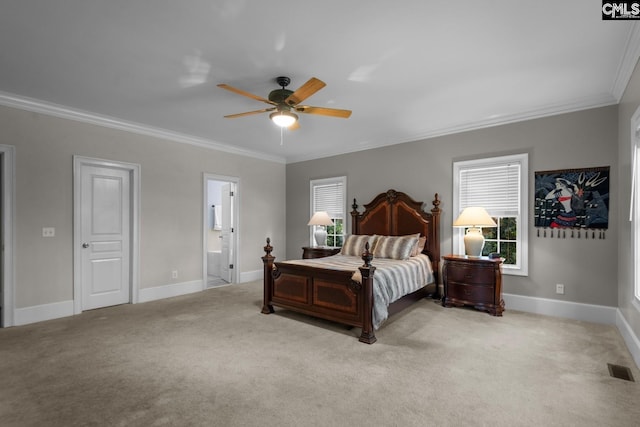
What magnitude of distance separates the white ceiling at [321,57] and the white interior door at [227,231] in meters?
2.07

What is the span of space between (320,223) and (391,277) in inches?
89.0

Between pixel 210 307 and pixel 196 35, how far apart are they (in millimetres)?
3371

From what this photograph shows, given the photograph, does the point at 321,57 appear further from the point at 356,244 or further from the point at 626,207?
the point at 626,207

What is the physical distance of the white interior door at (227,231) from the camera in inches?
246

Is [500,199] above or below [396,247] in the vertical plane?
above

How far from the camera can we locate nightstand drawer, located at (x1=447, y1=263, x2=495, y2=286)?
410 centimetres

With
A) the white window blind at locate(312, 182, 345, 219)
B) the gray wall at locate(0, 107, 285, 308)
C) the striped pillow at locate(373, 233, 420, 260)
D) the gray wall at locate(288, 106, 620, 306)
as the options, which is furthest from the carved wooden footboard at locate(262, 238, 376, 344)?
the white window blind at locate(312, 182, 345, 219)

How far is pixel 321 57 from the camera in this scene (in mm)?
2809

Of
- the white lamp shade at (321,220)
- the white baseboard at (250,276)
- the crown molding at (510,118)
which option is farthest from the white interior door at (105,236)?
the crown molding at (510,118)

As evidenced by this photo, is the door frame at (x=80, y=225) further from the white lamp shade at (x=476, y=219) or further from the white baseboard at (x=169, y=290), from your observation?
the white lamp shade at (x=476, y=219)

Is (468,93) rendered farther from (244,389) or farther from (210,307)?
(210,307)

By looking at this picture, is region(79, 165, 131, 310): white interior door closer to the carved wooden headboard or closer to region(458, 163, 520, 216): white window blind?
the carved wooden headboard

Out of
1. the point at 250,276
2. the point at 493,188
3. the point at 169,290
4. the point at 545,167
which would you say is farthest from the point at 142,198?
the point at 545,167

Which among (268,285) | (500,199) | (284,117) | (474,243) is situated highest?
(284,117)
